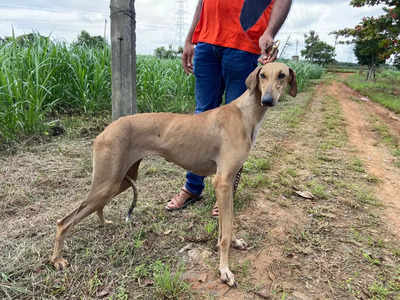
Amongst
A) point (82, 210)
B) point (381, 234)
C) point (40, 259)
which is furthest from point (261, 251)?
point (40, 259)

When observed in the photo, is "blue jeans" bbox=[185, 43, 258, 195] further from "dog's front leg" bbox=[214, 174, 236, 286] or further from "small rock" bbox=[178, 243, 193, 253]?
"dog's front leg" bbox=[214, 174, 236, 286]

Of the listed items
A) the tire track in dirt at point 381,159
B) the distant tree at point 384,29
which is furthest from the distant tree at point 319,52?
the tire track in dirt at point 381,159

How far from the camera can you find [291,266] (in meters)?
2.14

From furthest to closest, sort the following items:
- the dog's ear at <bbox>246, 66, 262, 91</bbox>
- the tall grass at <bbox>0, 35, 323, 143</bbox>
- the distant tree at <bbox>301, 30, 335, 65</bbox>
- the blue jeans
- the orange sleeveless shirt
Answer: the distant tree at <bbox>301, 30, 335, 65</bbox>, the tall grass at <bbox>0, 35, 323, 143</bbox>, the blue jeans, the orange sleeveless shirt, the dog's ear at <bbox>246, 66, 262, 91</bbox>

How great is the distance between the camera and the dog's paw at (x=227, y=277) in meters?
1.92

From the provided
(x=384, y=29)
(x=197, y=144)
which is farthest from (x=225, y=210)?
(x=384, y=29)

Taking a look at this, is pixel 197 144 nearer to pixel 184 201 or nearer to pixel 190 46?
pixel 184 201

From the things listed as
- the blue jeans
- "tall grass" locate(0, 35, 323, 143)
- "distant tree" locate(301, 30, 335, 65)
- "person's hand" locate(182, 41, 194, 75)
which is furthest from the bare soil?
"distant tree" locate(301, 30, 335, 65)

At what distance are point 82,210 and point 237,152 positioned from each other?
126cm

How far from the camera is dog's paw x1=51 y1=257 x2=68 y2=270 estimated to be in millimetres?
1962

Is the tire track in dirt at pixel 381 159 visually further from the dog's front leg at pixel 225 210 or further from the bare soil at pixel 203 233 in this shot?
the dog's front leg at pixel 225 210

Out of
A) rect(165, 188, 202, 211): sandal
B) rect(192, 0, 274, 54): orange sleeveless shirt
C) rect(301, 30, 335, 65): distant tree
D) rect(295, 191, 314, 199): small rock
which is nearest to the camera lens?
rect(192, 0, 274, 54): orange sleeveless shirt

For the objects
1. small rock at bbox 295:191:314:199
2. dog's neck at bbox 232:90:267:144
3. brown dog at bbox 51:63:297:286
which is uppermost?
dog's neck at bbox 232:90:267:144

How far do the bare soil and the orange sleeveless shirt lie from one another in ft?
5.23
